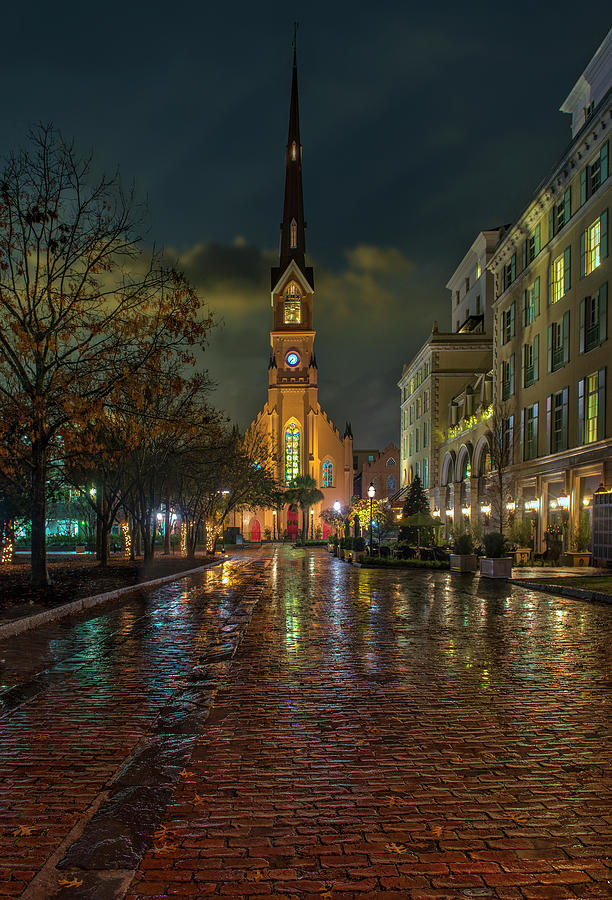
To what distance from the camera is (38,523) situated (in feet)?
53.6

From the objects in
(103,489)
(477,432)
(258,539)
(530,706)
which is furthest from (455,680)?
(258,539)

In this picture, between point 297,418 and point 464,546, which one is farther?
point 297,418

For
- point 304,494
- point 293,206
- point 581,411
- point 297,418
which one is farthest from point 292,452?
point 581,411

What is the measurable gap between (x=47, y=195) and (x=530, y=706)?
49.4 ft

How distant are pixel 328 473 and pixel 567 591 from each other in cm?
6944

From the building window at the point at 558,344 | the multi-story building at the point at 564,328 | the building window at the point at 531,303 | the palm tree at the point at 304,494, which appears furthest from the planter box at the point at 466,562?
the palm tree at the point at 304,494

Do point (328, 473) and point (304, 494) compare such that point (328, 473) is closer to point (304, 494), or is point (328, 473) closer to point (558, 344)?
point (304, 494)

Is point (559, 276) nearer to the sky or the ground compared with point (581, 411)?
nearer to the sky

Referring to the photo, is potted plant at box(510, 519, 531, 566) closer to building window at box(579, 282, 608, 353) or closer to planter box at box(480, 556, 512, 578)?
planter box at box(480, 556, 512, 578)

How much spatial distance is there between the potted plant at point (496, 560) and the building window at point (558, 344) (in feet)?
33.9

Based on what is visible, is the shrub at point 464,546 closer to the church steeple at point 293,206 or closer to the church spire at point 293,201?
the church steeple at point 293,206

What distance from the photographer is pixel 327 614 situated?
43.2ft

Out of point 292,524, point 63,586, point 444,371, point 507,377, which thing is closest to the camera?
point 63,586

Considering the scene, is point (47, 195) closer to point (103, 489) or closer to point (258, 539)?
point (103, 489)
